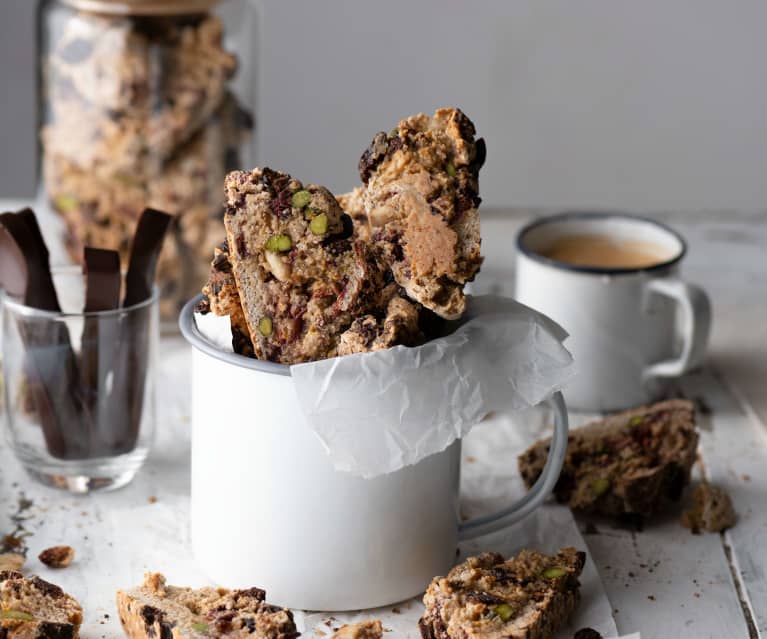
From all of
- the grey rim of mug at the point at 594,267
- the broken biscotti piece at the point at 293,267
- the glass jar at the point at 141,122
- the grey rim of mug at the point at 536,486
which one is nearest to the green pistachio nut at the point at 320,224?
the broken biscotti piece at the point at 293,267

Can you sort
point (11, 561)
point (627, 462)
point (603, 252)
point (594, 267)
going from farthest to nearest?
point (603, 252), point (594, 267), point (627, 462), point (11, 561)

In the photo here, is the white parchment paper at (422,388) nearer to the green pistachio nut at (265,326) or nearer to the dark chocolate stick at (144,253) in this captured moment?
the green pistachio nut at (265,326)

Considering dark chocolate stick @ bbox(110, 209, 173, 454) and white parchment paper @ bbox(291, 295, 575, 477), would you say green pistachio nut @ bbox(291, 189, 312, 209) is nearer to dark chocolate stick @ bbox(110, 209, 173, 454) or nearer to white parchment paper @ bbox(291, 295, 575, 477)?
white parchment paper @ bbox(291, 295, 575, 477)

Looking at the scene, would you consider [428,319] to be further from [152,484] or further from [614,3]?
[614,3]

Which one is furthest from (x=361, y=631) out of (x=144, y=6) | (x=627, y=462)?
(x=144, y=6)

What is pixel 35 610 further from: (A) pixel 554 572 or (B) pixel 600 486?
(B) pixel 600 486

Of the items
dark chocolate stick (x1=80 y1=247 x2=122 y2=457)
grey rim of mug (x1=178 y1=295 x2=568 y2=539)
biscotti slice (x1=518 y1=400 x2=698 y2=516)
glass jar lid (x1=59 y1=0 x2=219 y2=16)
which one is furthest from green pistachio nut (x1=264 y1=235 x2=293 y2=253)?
glass jar lid (x1=59 y1=0 x2=219 y2=16)
